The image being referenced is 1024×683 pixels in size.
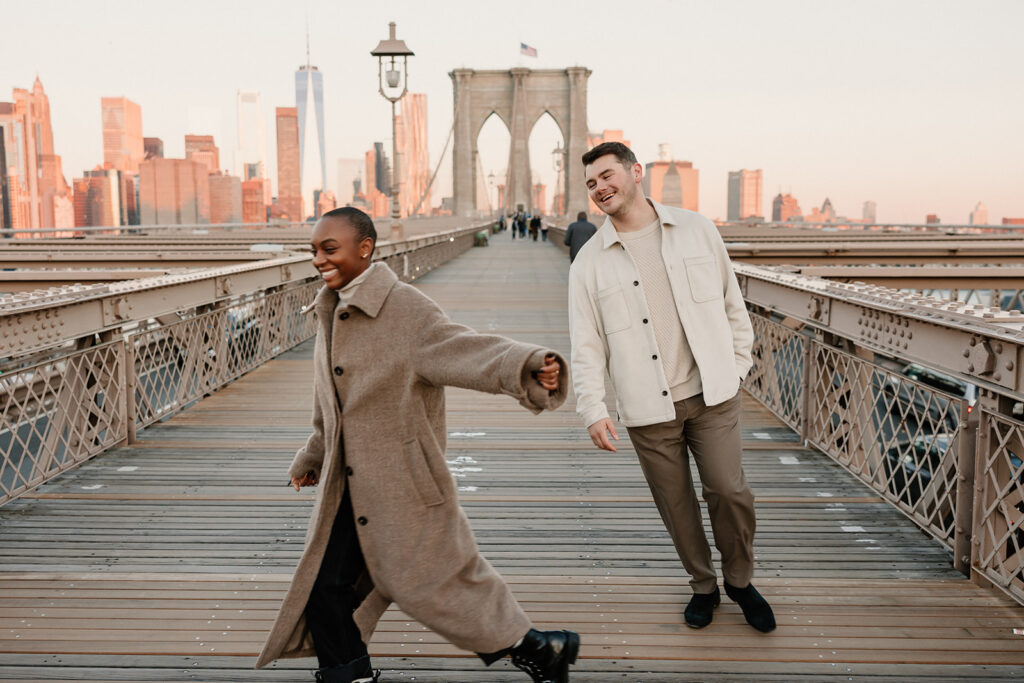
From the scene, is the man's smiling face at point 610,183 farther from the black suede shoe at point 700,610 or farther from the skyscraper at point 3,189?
the skyscraper at point 3,189

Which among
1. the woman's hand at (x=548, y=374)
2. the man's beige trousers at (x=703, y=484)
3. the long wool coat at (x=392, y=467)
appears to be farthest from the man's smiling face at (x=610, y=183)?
the woman's hand at (x=548, y=374)

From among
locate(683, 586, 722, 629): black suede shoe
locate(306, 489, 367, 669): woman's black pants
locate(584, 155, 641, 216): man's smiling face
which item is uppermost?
locate(584, 155, 641, 216): man's smiling face

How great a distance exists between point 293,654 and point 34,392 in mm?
2671

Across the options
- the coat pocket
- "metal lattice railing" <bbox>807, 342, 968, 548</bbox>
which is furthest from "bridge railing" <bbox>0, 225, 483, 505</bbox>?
"metal lattice railing" <bbox>807, 342, 968, 548</bbox>

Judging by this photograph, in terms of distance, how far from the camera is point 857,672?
100 inches

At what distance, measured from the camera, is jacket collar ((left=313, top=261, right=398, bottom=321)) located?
216 cm

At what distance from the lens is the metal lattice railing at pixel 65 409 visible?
4.13m

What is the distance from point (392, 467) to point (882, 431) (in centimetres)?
271

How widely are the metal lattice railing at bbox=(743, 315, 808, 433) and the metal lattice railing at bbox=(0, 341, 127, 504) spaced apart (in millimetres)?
3775

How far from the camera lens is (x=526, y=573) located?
10.7ft

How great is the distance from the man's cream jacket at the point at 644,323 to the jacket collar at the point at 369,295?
746 mm

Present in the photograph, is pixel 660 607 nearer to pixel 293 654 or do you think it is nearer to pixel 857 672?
pixel 857 672

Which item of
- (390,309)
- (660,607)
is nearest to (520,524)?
(660,607)

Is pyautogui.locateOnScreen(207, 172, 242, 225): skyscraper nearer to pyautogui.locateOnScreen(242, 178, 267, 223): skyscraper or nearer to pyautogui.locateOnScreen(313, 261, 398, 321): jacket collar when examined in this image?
pyautogui.locateOnScreen(242, 178, 267, 223): skyscraper
